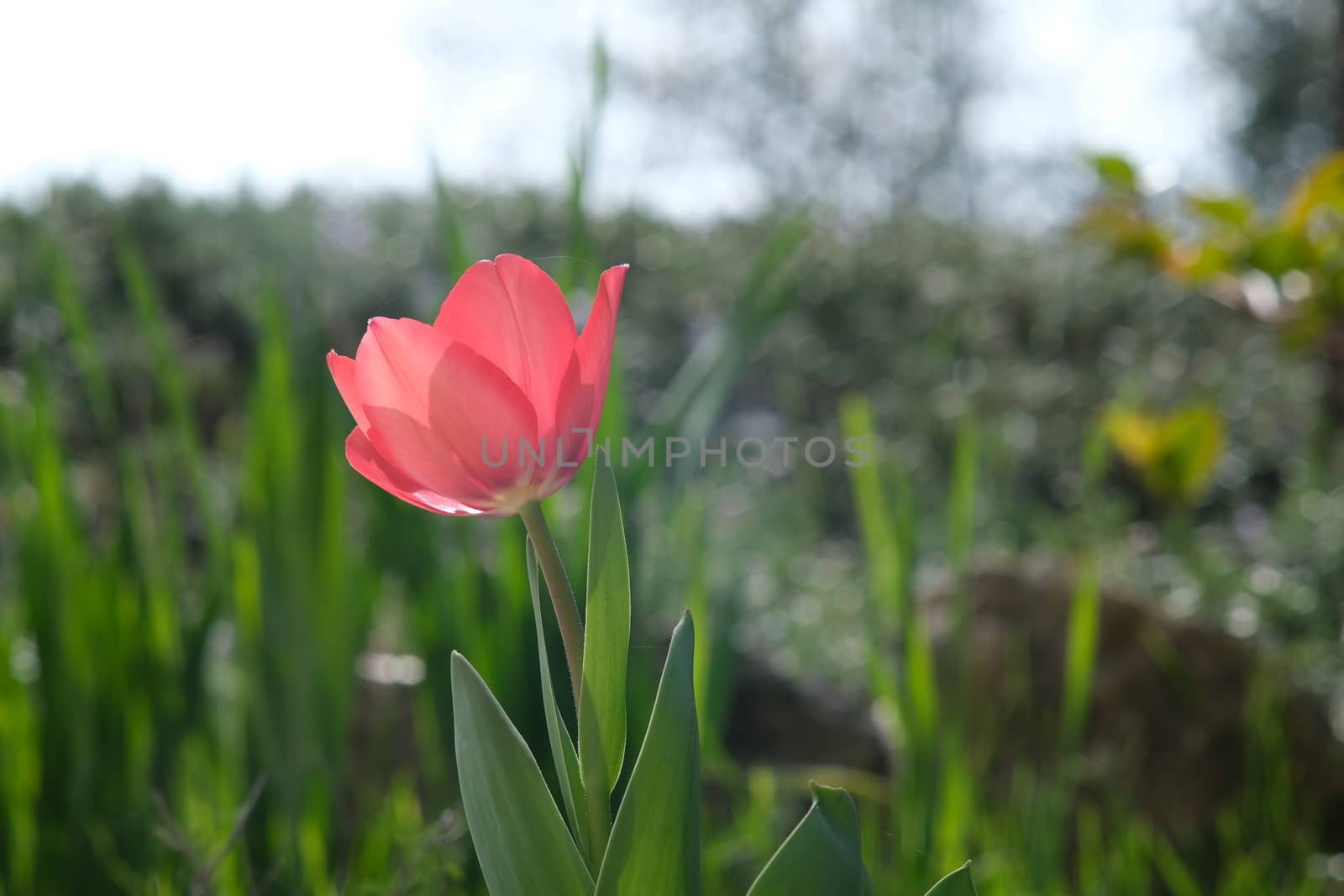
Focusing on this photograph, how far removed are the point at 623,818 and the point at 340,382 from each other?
130mm

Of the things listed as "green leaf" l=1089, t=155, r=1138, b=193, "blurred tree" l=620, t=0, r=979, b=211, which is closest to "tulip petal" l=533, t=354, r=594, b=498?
"green leaf" l=1089, t=155, r=1138, b=193

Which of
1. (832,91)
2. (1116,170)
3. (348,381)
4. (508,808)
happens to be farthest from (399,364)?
(832,91)

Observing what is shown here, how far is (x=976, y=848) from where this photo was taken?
113 centimetres

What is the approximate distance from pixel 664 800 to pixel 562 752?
29mm

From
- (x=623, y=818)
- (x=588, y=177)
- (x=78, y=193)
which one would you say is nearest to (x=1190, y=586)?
(x=588, y=177)

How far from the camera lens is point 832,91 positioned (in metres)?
8.42

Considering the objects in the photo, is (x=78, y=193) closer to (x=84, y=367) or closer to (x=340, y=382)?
(x=84, y=367)

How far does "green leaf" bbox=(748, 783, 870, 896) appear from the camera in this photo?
262mm

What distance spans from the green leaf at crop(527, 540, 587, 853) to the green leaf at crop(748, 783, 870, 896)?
0.16ft

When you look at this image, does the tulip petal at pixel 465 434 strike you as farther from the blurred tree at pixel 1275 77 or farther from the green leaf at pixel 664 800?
the blurred tree at pixel 1275 77

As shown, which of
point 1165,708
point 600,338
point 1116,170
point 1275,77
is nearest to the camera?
point 600,338

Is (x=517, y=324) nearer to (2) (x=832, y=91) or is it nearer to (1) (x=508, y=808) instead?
(1) (x=508, y=808)

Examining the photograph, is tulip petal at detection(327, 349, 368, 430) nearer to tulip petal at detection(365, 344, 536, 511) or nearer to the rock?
tulip petal at detection(365, 344, 536, 511)

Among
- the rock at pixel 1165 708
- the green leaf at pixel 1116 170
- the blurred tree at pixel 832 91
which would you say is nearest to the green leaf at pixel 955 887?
the green leaf at pixel 1116 170
